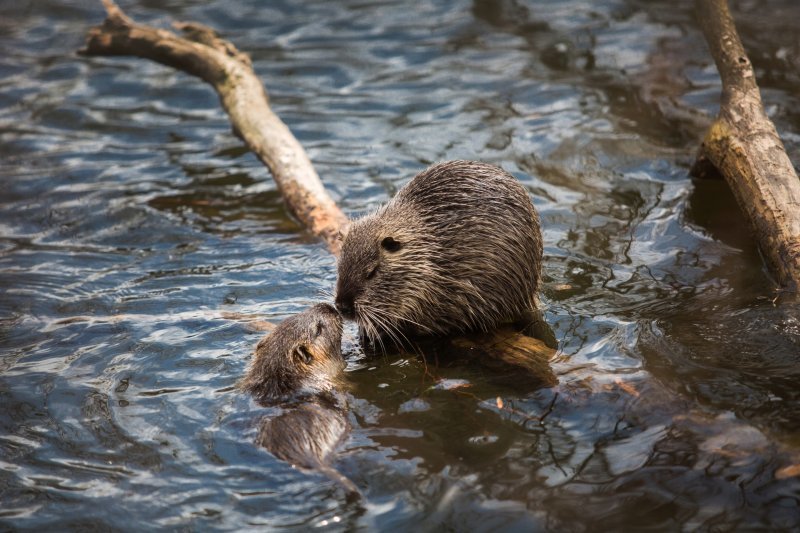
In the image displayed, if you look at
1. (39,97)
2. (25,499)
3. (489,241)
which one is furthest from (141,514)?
(39,97)

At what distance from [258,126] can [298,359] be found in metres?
2.89

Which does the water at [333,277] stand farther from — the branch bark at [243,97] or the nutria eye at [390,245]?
the nutria eye at [390,245]

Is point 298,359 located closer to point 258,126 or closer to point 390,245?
point 390,245

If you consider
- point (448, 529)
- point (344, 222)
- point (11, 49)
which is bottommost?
point (448, 529)

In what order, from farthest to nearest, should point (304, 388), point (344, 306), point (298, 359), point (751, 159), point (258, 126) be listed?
1. point (258, 126)
2. point (751, 159)
3. point (344, 306)
4. point (298, 359)
5. point (304, 388)

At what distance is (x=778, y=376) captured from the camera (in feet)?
13.2

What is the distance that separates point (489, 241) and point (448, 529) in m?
1.91

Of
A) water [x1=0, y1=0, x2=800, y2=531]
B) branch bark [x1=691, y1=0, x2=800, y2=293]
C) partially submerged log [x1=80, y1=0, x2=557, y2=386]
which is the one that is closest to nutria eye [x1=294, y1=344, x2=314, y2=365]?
water [x1=0, y1=0, x2=800, y2=531]

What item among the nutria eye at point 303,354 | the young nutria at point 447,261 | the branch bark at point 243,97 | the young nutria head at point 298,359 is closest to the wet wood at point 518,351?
the young nutria at point 447,261

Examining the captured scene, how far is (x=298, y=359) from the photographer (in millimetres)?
4422

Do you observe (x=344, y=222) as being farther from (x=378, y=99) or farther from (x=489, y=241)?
(x=378, y=99)

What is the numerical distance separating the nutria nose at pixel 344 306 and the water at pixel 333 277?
9.5 inches

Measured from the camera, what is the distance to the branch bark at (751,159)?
4.95m

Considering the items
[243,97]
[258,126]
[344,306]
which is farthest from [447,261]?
[243,97]
